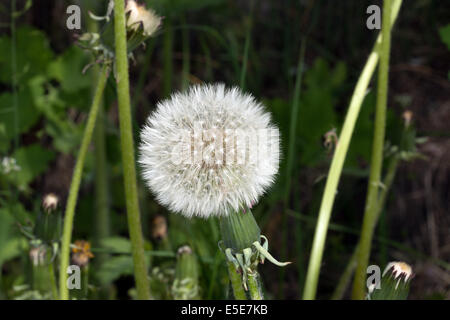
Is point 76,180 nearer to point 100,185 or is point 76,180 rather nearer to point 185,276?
point 185,276

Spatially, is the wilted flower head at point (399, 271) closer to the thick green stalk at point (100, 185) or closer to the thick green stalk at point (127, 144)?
the thick green stalk at point (127, 144)

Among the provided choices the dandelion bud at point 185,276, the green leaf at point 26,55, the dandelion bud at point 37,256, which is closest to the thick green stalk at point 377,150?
the dandelion bud at point 185,276

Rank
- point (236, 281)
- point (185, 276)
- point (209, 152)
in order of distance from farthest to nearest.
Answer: point (185, 276) → point (236, 281) → point (209, 152)

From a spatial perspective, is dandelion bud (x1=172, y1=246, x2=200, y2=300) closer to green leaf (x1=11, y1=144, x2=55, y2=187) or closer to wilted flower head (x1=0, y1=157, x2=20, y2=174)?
wilted flower head (x1=0, y1=157, x2=20, y2=174)

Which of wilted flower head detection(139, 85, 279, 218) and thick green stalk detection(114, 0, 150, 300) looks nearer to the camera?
wilted flower head detection(139, 85, 279, 218)

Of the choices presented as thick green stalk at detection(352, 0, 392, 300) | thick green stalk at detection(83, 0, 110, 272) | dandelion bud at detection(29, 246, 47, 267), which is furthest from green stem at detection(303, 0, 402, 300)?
thick green stalk at detection(83, 0, 110, 272)

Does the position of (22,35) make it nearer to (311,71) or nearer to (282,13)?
(311,71)

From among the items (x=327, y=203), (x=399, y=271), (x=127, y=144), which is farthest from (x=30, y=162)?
(x=399, y=271)
